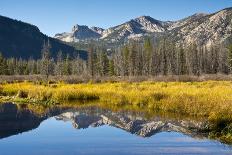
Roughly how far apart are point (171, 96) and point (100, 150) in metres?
17.8

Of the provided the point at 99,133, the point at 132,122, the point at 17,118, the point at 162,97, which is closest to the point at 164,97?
the point at 162,97

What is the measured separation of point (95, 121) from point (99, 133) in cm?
517

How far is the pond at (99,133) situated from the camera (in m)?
20.0

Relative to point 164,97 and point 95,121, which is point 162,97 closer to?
point 164,97

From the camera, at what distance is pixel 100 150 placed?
2014 cm

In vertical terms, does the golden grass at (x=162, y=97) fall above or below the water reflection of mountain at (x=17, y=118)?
above

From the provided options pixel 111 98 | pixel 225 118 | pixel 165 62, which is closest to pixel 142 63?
pixel 165 62

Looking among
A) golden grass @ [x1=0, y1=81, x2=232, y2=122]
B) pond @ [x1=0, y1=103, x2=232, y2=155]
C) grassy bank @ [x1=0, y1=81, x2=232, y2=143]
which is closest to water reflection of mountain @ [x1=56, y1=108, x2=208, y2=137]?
pond @ [x1=0, y1=103, x2=232, y2=155]

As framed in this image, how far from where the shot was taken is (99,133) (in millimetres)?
25922

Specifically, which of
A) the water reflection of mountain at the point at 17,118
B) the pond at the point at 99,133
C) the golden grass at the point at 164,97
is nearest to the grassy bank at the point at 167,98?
the golden grass at the point at 164,97

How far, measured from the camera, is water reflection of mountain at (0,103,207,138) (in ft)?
85.5

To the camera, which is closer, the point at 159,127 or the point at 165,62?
the point at 159,127

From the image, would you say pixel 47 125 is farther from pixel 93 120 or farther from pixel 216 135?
pixel 216 135

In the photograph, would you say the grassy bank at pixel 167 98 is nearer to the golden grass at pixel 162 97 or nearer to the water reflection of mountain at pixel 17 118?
the golden grass at pixel 162 97
